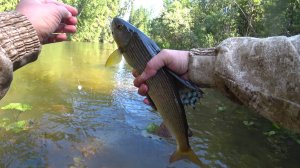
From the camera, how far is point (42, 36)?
2783mm

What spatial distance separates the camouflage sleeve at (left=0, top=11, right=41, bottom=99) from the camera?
217 cm

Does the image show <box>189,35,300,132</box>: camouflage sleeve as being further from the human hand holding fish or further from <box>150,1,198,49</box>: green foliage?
<box>150,1,198,49</box>: green foliage

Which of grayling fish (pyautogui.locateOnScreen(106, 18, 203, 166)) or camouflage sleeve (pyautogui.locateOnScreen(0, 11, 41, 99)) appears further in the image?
grayling fish (pyautogui.locateOnScreen(106, 18, 203, 166))

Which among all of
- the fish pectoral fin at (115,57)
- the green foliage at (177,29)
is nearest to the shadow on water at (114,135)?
the fish pectoral fin at (115,57)

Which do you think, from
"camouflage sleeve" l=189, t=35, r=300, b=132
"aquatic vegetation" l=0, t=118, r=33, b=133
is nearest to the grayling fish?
"camouflage sleeve" l=189, t=35, r=300, b=132

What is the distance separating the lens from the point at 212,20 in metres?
33.6

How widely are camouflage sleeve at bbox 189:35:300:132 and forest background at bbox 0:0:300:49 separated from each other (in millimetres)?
1532

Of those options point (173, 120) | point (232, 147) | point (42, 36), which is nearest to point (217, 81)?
point (173, 120)

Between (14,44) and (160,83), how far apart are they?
1.23 metres

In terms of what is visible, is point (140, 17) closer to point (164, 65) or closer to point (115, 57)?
point (115, 57)

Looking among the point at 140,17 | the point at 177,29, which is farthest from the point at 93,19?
the point at 177,29

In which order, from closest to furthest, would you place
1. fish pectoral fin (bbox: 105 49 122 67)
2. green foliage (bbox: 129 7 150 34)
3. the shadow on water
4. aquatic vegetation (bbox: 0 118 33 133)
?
fish pectoral fin (bbox: 105 49 122 67) < the shadow on water < aquatic vegetation (bbox: 0 118 33 133) < green foliage (bbox: 129 7 150 34)

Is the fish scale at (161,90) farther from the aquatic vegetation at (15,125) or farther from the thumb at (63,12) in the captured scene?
the aquatic vegetation at (15,125)

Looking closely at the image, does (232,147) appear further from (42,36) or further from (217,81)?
(42,36)
